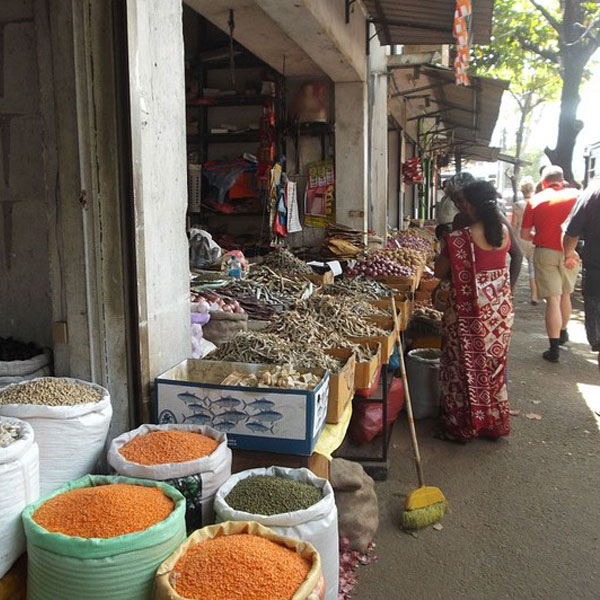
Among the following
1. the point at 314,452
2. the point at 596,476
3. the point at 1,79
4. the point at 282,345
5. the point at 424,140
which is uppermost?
the point at 424,140

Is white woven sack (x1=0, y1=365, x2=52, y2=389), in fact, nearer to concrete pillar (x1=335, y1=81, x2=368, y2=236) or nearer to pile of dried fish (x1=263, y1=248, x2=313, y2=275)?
pile of dried fish (x1=263, y1=248, x2=313, y2=275)

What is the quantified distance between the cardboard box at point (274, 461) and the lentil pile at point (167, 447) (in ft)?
1.07

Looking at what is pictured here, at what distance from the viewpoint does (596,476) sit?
4625 millimetres

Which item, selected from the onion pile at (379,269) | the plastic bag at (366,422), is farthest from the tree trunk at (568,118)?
the plastic bag at (366,422)

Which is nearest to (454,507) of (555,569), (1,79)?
(555,569)

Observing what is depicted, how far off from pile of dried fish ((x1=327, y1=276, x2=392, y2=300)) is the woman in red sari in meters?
→ 0.74

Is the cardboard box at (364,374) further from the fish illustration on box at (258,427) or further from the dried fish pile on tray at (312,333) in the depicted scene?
the fish illustration on box at (258,427)

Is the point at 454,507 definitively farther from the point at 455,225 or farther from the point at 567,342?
the point at 567,342

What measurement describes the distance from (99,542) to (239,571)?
1.38 ft

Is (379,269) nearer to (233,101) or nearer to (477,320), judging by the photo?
(477,320)

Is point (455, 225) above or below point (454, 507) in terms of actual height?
above

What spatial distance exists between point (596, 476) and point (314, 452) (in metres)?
2.85

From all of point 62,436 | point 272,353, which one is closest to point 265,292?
point 272,353

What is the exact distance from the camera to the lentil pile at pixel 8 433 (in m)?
2.08
